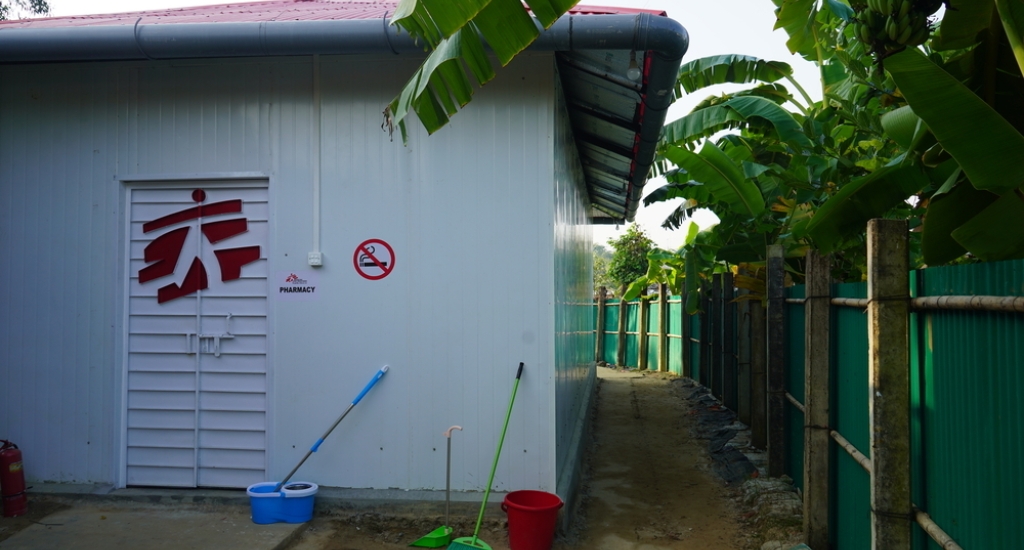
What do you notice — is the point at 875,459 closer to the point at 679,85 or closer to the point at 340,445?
the point at 340,445

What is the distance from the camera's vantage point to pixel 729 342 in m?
11.7

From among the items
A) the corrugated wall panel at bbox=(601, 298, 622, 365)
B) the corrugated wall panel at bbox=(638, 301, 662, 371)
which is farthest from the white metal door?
the corrugated wall panel at bbox=(601, 298, 622, 365)

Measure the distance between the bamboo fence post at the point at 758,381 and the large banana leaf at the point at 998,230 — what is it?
5.64m

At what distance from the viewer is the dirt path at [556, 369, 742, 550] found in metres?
6.32

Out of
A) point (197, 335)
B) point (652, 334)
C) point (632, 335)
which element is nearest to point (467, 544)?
point (197, 335)

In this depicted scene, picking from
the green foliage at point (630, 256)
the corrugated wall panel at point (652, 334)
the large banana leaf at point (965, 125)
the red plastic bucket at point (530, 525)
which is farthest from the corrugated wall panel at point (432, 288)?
the green foliage at point (630, 256)

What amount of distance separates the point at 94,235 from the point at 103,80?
1.19 meters

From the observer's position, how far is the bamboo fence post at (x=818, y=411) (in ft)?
16.7

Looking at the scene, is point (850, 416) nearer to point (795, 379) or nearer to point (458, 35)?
point (795, 379)

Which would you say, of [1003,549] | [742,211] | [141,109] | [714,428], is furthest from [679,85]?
[1003,549]

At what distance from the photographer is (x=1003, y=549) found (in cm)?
257

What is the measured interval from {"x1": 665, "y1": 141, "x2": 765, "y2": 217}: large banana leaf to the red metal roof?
1.77m

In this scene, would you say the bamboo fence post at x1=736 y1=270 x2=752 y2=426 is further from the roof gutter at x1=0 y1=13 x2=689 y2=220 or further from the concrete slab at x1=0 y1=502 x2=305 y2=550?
the concrete slab at x1=0 y1=502 x2=305 y2=550

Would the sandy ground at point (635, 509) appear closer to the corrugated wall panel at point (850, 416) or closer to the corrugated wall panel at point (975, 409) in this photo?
the corrugated wall panel at point (850, 416)
